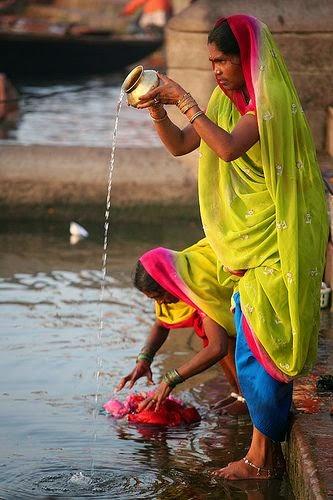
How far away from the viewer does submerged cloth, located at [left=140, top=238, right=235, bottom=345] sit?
5.28 meters

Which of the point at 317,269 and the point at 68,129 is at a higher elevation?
the point at 68,129

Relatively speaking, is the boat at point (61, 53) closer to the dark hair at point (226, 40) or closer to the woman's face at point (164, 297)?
the woman's face at point (164, 297)

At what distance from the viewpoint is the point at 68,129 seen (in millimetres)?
14500

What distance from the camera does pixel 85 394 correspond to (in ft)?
19.4

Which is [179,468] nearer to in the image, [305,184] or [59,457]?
[59,457]

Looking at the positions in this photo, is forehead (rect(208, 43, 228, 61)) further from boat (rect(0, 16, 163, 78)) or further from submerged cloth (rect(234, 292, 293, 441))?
boat (rect(0, 16, 163, 78))

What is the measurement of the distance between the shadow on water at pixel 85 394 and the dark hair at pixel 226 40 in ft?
4.68

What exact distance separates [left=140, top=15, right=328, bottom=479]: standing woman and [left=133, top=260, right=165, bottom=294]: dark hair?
637mm

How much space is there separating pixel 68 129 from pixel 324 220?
10.1 meters

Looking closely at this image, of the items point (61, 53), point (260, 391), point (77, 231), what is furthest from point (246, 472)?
point (61, 53)

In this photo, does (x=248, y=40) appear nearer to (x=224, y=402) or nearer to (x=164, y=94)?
(x=164, y=94)

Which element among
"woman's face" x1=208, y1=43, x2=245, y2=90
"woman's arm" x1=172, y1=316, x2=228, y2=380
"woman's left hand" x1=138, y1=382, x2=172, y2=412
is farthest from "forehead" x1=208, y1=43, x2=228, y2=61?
"woman's left hand" x1=138, y1=382, x2=172, y2=412

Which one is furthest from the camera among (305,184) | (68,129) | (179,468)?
(68,129)

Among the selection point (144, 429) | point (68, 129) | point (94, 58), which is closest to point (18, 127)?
point (68, 129)
